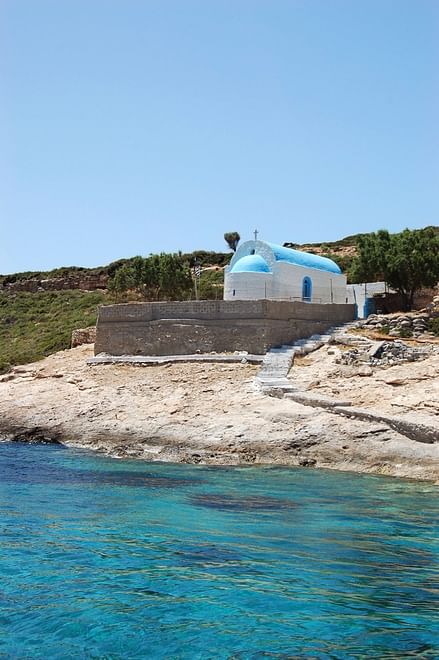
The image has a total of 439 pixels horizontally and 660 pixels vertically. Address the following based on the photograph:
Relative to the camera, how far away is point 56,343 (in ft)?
109

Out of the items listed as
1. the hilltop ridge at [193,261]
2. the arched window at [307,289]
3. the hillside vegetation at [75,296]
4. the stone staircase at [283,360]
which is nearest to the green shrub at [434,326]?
the stone staircase at [283,360]

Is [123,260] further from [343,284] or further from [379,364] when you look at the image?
[379,364]

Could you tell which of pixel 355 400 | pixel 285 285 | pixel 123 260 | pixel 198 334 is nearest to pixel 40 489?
pixel 355 400

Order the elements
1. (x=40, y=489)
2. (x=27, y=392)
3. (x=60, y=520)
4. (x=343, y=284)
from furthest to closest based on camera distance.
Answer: (x=343, y=284) < (x=27, y=392) < (x=40, y=489) < (x=60, y=520)

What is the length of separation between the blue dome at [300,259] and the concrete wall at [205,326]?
11.5 feet

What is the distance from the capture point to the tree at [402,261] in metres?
29.0

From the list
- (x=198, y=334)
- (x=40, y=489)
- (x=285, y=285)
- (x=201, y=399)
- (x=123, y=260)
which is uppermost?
(x=123, y=260)

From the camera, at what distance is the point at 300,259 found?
93.7ft

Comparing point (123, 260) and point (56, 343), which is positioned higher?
point (123, 260)

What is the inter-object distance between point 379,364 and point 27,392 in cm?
1077

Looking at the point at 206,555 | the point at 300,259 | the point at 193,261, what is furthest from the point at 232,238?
the point at 206,555

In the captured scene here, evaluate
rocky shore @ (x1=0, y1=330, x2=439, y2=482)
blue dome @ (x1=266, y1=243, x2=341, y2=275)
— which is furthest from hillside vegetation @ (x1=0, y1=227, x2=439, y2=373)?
rocky shore @ (x1=0, y1=330, x2=439, y2=482)

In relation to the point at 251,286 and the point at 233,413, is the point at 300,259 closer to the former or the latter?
the point at 251,286

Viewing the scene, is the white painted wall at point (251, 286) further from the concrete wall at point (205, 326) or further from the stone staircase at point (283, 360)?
the stone staircase at point (283, 360)
